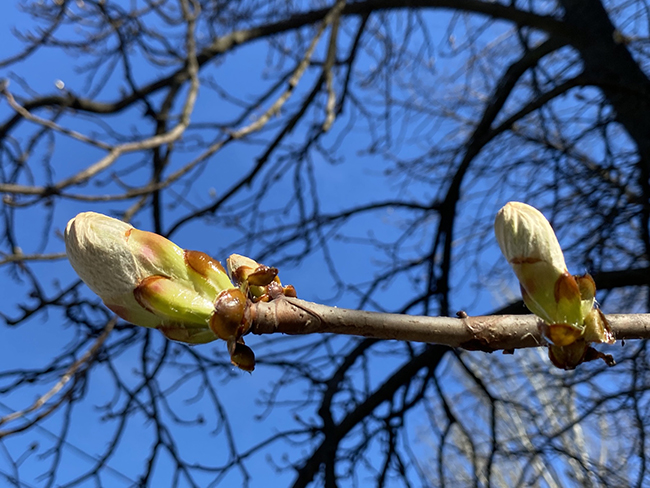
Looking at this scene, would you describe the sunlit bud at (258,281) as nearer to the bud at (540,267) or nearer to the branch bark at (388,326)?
the branch bark at (388,326)

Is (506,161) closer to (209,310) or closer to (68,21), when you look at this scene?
(68,21)

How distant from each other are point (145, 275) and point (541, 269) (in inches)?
19.6

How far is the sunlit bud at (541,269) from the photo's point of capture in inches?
24.0

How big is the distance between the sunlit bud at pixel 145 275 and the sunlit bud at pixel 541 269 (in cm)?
37

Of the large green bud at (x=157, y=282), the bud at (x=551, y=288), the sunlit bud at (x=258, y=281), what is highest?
the bud at (x=551, y=288)

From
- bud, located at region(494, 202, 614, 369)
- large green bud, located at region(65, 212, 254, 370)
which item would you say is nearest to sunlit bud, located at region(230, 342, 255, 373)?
large green bud, located at region(65, 212, 254, 370)

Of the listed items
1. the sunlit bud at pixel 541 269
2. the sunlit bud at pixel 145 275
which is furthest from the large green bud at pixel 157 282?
the sunlit bud at pixel 541 269

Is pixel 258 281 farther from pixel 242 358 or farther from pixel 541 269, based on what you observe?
pixel 541 269

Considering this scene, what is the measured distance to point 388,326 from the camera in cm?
58

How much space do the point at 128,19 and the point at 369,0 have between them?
162cm

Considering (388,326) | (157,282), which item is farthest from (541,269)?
(157,282)

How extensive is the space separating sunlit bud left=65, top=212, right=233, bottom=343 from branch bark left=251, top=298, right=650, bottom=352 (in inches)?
3.0

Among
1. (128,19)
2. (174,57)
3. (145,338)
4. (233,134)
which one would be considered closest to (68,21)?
(128,19)

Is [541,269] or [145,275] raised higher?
[541,269]
